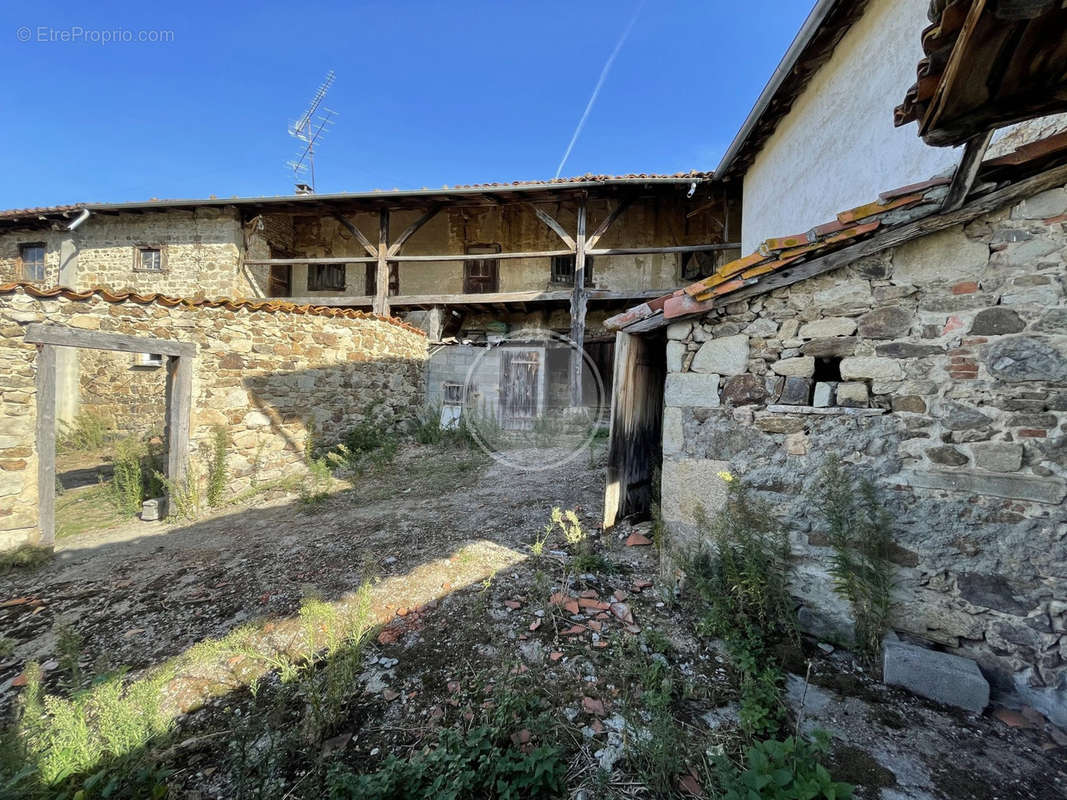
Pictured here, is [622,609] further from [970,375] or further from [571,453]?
[571,453]

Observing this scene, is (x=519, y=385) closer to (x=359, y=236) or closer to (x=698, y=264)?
(x=359, y=236)

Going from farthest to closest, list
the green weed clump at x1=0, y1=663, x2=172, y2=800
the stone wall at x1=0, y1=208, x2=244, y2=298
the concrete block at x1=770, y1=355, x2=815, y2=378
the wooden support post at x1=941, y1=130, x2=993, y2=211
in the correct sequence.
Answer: the stone wall at x1=0, y1=208, x2=244, y2=298
the concrete block at x1=770, y1=355, x2=815, y2=378
the wooden support post at x1=941, y1=130, x2=993, y2=211
the green weed clump at x1=0, y1=663, x2=172, y2=800

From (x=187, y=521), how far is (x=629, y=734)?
5482 mm

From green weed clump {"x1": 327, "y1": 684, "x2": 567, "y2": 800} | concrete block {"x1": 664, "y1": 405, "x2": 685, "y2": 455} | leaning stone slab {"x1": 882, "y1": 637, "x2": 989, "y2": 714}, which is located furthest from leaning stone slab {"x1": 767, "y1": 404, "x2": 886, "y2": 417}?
green weed clump {"x1": 327, "y1": 684, "x2": 567, "y2": 800}

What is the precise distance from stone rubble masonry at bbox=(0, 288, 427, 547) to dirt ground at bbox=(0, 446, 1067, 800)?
110 cm

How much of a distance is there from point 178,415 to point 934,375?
24.0ft

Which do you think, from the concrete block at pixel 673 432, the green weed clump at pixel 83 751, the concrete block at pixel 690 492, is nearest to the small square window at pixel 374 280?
the concrete block at pixel 673 432

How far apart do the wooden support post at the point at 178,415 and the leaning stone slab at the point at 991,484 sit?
7086mm

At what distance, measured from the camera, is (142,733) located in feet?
5.67

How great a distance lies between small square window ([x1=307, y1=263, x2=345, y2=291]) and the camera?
11461mm

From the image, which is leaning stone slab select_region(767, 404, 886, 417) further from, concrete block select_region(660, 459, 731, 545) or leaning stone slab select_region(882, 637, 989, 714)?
leaning stone slab select_region(882, 637, 989, 714)

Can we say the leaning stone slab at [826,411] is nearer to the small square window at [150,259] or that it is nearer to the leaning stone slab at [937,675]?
the leaning stone slab at [937,675]

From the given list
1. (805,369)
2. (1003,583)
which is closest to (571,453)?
(805,369)

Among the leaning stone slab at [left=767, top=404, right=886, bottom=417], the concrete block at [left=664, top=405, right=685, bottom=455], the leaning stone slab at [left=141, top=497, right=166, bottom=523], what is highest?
the leaning stone slab at [left=767, top=404, right=886, bottom=417]
